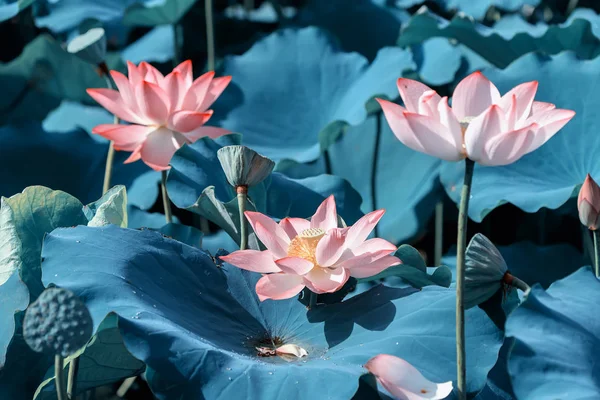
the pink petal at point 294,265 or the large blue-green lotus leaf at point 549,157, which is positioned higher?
the pink petal at point 294,265

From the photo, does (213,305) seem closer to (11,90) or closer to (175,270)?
(175,270)

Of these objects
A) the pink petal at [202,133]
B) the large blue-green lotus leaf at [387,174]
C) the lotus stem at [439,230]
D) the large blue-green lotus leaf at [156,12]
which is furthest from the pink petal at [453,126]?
the large blue-green lotus leaf at [156,12]

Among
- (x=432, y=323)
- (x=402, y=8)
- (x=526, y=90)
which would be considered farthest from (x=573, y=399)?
(x=402, y=8)

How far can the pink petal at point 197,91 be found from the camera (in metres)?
Result: 1.15

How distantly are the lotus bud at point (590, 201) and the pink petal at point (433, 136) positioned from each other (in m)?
0.26

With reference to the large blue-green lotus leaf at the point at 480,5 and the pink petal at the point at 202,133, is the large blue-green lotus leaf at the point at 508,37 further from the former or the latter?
the pink petal at the point at 202,133

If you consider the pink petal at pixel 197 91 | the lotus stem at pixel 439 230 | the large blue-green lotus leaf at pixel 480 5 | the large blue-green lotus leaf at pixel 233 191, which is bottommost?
the lotus stem at pixel 439 230

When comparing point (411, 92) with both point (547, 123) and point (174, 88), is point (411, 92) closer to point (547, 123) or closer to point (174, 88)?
point (547, 123)

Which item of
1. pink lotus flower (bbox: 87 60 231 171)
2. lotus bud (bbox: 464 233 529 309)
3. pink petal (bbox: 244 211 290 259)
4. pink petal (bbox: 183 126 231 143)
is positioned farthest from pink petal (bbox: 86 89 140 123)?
lotus bud (bbox: 464 233 529 309)

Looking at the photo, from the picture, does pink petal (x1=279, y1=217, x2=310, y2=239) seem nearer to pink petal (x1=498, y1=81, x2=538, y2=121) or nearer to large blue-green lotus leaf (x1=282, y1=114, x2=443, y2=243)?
pink petal (x1=498, y1=81, x2=538, y2=121)

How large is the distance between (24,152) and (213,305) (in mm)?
892

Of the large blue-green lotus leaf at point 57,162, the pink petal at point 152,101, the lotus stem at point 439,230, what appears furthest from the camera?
the lotus stem at point 439,230

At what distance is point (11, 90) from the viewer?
2.04m

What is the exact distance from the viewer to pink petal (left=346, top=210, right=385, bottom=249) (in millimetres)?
904
